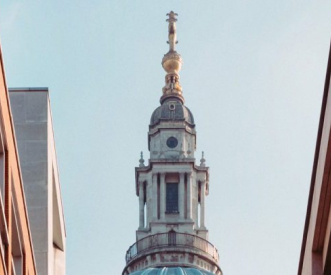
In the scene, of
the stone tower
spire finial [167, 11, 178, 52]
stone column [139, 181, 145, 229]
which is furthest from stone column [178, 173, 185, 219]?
spire finial [167, 11, 178, 52]

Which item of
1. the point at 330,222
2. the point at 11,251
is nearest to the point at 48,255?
the point at 11,251

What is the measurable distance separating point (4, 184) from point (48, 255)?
7.59 m

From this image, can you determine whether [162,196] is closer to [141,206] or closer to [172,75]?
[141,206]

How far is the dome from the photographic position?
410 feet

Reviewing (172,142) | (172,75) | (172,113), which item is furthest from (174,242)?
(172,75)

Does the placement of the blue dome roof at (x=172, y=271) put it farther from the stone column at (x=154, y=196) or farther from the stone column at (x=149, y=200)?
the stone column at (x=149, y=200)

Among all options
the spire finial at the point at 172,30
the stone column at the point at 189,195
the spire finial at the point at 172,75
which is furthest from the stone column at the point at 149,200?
the spire finial at the point at 172,30

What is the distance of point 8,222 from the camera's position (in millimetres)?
28141

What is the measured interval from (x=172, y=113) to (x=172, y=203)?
733cm

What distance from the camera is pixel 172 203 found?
408 feet

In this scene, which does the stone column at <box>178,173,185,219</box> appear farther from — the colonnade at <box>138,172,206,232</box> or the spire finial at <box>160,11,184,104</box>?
the spire finial at <box>160,11,184,104</box>

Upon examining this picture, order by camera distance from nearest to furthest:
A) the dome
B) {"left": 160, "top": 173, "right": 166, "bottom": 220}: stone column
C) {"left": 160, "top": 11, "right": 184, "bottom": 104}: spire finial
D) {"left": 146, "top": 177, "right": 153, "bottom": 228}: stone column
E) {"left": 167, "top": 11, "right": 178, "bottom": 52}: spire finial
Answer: {"left": 160, "top": 173, "right": 166, "bottom": 220}: stone column < {"left": 146, "top": 177, "right": 153, "bottom": 228}: stone column < the dome < {"left": 160, "top": 11, "right": 184, "bottom": 104}: spire finial < {"left": 167, "top": 11, "right": 178, "bottom": 52}: spire finial

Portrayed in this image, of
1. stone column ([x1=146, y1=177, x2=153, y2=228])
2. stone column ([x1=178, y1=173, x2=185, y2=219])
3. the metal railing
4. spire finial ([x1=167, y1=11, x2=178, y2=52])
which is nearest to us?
the metal railing

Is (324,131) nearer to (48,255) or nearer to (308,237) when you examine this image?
(308,237)
